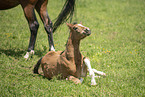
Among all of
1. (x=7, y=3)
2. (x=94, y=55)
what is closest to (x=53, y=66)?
(x=94, y=55)

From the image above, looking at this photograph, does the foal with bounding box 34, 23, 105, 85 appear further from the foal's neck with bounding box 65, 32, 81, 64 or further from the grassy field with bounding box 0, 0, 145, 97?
the grassy field with bounding box 0, 0, 145, 97

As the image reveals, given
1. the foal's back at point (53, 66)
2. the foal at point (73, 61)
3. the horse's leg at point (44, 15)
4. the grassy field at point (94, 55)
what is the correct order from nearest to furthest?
the grassy field at point (94, 55), the foal at point (73, 61), the foal's back at point (53, 66), the horse's leg at point (44, 15)

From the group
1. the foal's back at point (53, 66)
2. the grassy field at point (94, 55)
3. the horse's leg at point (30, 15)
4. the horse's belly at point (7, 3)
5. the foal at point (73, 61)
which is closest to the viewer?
the grassy field at point (94, 55)

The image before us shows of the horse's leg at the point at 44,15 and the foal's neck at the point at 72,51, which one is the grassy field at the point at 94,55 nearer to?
the horse's leg at the point at 44,15

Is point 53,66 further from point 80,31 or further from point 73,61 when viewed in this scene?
point 80,31

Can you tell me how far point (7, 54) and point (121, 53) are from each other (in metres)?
3.60

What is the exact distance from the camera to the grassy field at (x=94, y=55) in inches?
147

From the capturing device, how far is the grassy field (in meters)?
3.73

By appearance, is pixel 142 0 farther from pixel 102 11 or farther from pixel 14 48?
pixel 14 48

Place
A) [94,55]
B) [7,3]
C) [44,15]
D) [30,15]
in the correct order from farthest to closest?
[44,15]
[94,55]
[7,3]
[30,15]

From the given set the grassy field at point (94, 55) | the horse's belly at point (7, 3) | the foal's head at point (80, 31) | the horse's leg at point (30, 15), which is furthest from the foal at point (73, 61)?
the horse's belly at point (7, 3)

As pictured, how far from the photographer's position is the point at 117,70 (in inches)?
193

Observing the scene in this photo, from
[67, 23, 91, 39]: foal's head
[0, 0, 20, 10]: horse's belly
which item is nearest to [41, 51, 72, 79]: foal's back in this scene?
[67, 23, 91, 39]: foal's head

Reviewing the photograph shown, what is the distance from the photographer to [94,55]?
584 centimetres
